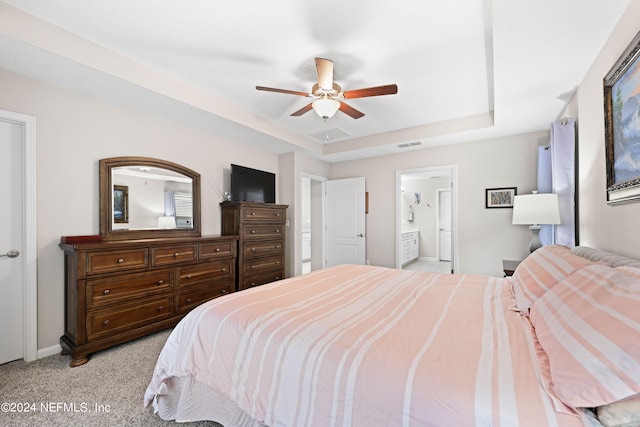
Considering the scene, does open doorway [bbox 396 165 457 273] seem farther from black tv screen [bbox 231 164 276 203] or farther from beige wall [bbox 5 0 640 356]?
black tv screen [bbox 231 164 276 203]

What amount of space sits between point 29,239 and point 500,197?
17.2 ft

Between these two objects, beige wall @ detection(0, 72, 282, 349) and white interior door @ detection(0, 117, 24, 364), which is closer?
white interior door @ detection(0, 117, 24, 364)

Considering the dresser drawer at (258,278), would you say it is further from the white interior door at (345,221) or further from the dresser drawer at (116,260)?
the white interior door at (345,221)

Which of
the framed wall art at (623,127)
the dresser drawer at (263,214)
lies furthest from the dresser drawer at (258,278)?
the framed wall art at (623,127)

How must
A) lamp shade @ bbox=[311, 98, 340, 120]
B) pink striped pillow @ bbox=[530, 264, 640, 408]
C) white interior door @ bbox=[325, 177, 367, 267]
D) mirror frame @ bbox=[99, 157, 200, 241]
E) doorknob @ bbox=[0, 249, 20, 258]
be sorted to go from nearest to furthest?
1. pink striped pillow @ bbox=[530, 264, 640, 408]
2. doorknob @ bbox=[0, 249, 20, 258]
3. lamp shade @ bbox=[311, 98, 340, 120]
4. mirror frame @ bbox=[99, 157, 200, 241]
5. white interior door @ bbox=[325, 177, 367, 267]

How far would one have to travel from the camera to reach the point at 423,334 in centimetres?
115

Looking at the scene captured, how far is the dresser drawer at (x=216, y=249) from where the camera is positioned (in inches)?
123

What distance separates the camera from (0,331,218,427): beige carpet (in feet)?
5.25

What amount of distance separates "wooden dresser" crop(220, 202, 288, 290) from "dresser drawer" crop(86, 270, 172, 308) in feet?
3.31

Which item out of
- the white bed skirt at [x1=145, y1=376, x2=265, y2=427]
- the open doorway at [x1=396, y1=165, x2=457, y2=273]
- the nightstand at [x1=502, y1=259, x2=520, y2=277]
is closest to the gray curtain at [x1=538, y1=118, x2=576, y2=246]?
the nightstand at [x1=502, y1=259, x2=520, y2=277]

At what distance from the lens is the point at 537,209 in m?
2.67

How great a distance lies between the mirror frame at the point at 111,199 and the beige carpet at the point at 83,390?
109cm

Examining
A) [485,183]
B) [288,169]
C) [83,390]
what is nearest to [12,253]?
[83,390]

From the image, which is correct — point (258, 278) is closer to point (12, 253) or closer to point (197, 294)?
point (197, 294)
